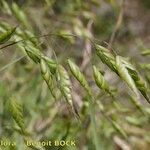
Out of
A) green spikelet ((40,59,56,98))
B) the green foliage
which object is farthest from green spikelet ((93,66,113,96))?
green spikelet ((40,59,56,98))

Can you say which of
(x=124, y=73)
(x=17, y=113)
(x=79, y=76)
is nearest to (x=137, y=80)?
(x=124, y=73)

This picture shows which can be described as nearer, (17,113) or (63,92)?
(63,92)

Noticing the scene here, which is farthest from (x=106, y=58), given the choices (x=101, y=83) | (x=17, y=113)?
(x=17, y=113)

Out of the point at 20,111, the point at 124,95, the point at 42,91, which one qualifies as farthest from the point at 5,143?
the point at 124,95

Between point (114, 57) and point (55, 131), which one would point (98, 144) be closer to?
point (114, 57)

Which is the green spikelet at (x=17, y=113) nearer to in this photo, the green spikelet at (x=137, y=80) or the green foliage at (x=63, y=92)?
the green foliage at (x=63, y=92)

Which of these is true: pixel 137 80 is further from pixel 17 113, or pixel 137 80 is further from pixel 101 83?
pixel 17 113

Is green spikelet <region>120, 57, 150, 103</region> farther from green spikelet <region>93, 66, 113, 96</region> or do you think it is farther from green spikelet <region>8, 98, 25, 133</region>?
green spikelet <region>8, 98, 25, 133</region>

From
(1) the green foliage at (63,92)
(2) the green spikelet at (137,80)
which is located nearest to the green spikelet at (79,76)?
(1) the green foliage at (63,92)

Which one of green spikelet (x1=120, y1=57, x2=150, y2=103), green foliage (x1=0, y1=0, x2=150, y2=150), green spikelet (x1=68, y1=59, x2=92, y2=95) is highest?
green foliage (x1=0, y1=0, x2=150, y2=150)

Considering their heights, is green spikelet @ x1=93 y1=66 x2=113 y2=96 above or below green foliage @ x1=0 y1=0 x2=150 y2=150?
below

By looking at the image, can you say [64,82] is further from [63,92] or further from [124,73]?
[124,73]
